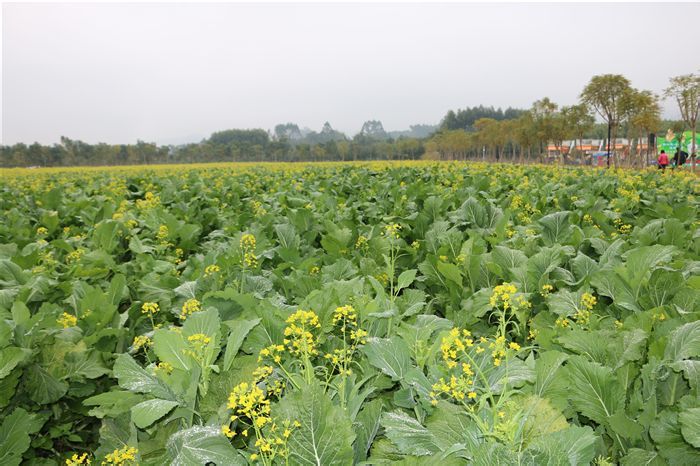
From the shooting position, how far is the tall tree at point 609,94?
42.3m

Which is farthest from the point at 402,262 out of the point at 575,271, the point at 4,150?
the point at 4,150

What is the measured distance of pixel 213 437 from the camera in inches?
50.9

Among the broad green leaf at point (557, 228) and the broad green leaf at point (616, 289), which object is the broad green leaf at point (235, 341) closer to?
the broad green leaf at point (616, 289)

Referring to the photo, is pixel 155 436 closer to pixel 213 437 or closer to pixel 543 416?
pixel 213 437

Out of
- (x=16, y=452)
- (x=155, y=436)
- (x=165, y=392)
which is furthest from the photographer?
(x=16, y=452)

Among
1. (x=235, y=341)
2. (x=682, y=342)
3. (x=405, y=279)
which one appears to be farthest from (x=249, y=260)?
(x=682, y=342)

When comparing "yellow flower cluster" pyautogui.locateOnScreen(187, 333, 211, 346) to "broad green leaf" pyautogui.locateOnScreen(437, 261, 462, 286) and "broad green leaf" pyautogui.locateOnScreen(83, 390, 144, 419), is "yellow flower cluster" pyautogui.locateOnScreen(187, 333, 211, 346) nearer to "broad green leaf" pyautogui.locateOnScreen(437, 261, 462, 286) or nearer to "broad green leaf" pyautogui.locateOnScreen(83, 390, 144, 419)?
"broad green leaf" pyautogui.locateOnScreen(83, 390, 144, 419)

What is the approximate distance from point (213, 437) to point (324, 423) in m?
0.33

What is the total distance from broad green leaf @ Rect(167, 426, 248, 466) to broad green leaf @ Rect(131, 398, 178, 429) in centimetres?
16

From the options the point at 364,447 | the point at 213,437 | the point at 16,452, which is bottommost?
the point at 16,452

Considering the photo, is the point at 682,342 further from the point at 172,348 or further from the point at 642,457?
the point at 172,348

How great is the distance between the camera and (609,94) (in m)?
43.2

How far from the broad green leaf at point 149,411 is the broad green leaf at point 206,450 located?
163 millimetres

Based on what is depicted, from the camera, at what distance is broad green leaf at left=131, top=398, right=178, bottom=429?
1435 millimetres
